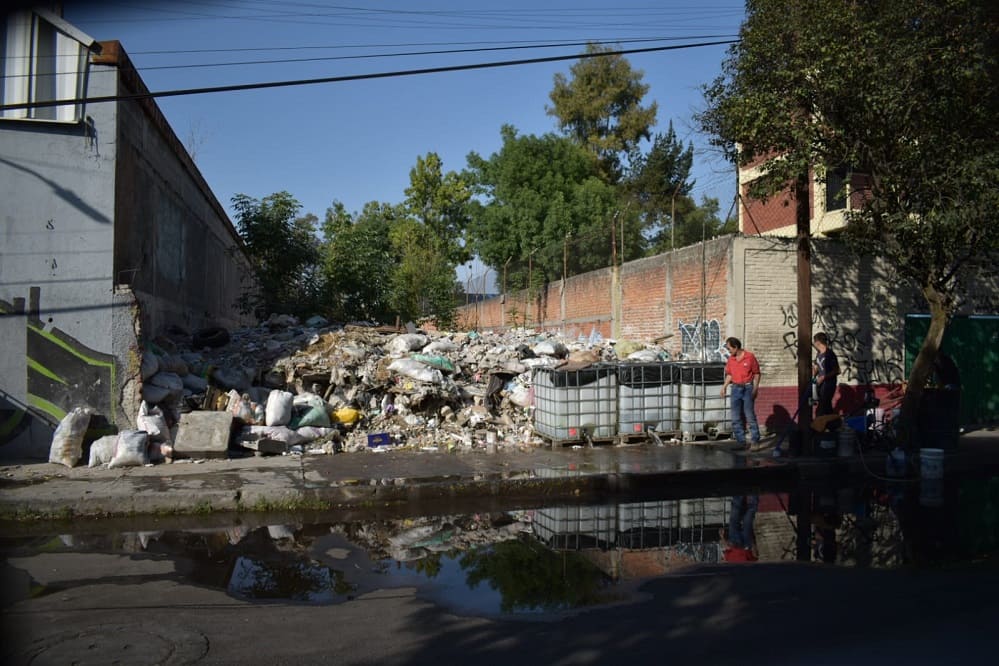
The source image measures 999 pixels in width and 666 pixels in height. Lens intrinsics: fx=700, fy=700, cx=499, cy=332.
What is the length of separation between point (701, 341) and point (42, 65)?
471 inches

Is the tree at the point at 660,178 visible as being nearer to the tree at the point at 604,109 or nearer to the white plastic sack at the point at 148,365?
the tree at the point at 604,109

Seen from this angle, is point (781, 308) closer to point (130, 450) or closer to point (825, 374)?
point (825, 374)

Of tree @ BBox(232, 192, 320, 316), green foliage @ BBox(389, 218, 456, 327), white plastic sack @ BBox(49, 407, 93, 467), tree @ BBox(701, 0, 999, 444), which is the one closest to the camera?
white plastic sack @ BBox(49, 407, 93, 467)

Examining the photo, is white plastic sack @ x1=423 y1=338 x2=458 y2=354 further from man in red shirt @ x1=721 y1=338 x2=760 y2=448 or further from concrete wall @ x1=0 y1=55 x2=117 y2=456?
A: concrete wall @ x1=0 y1=55 x2=117 y2=456

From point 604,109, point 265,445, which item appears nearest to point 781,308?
point 265,445

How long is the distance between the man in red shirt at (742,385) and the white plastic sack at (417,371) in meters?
4.86

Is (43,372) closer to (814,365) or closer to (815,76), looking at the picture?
(815,76)

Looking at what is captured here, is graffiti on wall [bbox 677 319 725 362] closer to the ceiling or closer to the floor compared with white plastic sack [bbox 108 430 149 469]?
closer to the ceiling

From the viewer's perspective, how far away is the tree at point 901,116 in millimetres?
9711

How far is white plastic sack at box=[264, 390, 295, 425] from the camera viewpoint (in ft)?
35.1

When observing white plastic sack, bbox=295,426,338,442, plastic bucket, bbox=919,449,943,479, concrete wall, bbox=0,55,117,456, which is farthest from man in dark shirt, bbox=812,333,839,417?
concrete wall, bbox=0,55,117,456

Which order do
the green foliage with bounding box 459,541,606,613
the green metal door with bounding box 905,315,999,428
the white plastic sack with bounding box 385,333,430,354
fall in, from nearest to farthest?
the green foliage with bounding box 459,541,606,613, the white plastic sack with bounding box 385,333,430,354, the green metal door with bounding box 905,315,999,428

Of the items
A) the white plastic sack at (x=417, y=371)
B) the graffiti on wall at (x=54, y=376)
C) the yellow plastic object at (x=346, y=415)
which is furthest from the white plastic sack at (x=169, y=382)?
the white plastic sack at (x=417, y=371)

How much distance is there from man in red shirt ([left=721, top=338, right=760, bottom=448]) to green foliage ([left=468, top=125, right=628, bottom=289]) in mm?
21069
